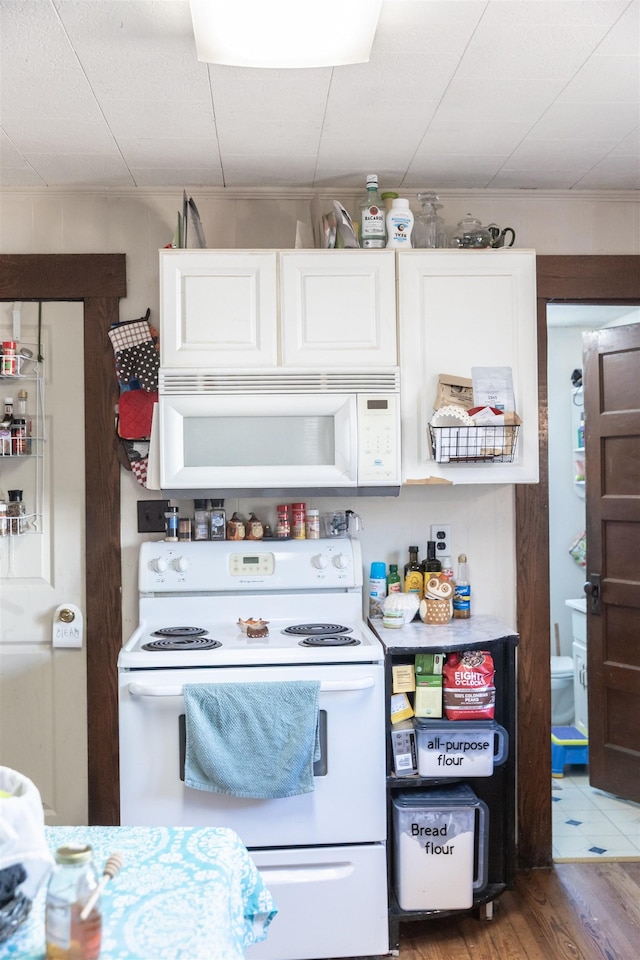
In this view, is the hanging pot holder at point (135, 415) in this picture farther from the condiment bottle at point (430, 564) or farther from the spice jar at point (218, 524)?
the condiment bottle at point (430, 564)

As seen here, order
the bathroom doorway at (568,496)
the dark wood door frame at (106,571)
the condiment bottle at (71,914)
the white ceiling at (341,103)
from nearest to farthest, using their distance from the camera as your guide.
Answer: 1. the condiment bottle at (71,914)
2. the white ceiling at (341,103)
3. the dark wood door frame at (106,571)
4. the bathroom doorway at (568,496)

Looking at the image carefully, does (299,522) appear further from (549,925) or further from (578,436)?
(578,436)

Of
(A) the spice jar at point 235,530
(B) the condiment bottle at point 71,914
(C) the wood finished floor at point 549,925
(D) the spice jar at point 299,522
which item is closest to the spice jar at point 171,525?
(A) the spice jar at point 235,530

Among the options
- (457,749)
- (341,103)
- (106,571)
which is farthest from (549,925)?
(341,103)

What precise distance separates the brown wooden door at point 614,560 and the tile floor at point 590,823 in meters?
0.09

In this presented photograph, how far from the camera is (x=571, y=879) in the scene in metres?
2.64

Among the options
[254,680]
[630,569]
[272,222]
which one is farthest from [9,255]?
[630,569]

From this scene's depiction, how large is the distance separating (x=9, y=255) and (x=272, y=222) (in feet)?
3.07

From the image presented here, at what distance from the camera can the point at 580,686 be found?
3855 millimetres

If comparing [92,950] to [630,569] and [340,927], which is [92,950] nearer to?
[340,927]

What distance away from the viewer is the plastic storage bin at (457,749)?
2.30 metres

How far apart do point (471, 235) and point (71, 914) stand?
2.26m

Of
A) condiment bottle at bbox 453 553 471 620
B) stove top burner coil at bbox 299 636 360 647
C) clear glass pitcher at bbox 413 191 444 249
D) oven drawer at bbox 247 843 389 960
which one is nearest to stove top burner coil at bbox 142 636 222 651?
stove top burner coil at bbox 299 636 360 647

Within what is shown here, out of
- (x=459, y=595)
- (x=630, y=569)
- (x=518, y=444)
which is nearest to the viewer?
(x=518, y=444)
